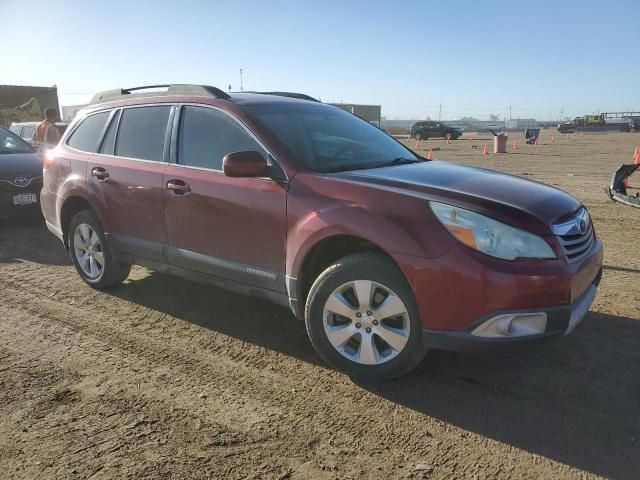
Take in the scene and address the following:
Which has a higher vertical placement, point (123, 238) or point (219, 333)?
point (123, 238)

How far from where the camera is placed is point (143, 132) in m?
4.59

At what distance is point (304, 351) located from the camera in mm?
3793

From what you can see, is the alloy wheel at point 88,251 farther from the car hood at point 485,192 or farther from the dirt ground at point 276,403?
the car hood at point 485,192

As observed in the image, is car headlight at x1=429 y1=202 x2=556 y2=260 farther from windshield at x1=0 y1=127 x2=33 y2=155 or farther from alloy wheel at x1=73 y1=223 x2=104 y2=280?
windshield at x1=0 y1=127 x2=33 y2=155

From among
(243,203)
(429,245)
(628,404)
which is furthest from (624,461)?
(243,203)

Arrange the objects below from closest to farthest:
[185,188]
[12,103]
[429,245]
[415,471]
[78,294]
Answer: [415,471], [429,245], [185,188], [78,294], [12,103]

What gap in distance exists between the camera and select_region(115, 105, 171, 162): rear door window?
4395mm

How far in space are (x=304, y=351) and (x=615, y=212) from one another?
269 inches

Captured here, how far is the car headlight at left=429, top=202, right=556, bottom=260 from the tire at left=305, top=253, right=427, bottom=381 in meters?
0.43

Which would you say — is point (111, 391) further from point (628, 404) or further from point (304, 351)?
point (628, 404)

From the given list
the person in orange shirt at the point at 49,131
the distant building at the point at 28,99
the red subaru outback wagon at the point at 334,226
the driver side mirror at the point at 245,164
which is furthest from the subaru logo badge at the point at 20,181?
the distant building at the point at 28,99

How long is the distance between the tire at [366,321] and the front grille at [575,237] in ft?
3.03

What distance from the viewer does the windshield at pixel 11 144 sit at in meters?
8.63

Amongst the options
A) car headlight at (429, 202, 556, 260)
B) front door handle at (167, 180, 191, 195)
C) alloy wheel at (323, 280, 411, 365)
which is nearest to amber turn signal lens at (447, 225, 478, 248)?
car headlight at (429, 202, 556, 260)
